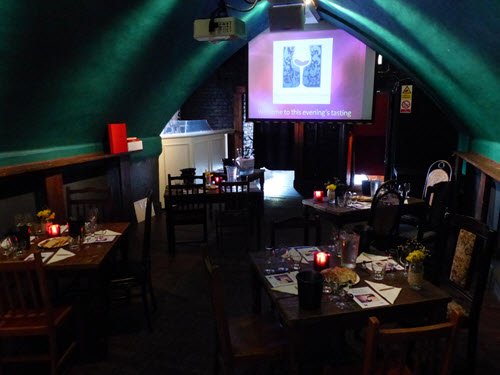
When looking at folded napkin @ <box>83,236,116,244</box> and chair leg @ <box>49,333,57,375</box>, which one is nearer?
chair leg @ <box>49,333,57,375</box>

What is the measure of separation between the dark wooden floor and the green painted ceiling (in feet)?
5.65

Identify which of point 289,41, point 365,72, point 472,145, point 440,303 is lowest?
point 440,303

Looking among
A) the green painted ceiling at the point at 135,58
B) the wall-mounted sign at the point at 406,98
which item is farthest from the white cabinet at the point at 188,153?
the wall-mounted sign at the point at 406,98

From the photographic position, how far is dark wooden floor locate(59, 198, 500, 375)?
8.85ft

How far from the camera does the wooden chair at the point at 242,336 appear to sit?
6.39 ft

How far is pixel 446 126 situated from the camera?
21.1 feet

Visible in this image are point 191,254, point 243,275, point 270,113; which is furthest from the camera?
point 270,113

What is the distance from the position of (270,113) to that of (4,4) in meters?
4.47

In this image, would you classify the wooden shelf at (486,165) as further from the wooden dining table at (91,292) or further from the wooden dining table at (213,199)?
the wooden dining table at (91,292)

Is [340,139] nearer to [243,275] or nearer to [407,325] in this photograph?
[243,275]

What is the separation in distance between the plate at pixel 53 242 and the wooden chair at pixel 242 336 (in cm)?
138

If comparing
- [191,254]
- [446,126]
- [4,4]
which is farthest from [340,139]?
[4,4]

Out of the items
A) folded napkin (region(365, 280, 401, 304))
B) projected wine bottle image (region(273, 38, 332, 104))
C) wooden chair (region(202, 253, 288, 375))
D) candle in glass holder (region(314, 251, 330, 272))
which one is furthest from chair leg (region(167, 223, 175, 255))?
folded napkin (region(365, 280, 401, 304))

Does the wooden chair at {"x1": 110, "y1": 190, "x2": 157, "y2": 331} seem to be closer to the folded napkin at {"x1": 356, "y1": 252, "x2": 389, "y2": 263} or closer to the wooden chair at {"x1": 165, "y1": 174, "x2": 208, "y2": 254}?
the wooden chair at {"x1": 165, "y1": 174, "x2": 208, "y2": 254}
